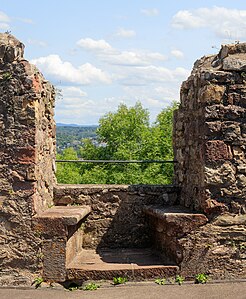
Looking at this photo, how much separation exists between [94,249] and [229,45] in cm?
310

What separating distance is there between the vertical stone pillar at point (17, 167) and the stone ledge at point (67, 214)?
19cm

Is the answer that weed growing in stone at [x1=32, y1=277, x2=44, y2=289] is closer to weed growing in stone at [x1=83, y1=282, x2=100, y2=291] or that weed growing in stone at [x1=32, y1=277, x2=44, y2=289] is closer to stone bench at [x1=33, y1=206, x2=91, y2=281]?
stone bench at [x1=33, y1=206, x2=91, y2=281]

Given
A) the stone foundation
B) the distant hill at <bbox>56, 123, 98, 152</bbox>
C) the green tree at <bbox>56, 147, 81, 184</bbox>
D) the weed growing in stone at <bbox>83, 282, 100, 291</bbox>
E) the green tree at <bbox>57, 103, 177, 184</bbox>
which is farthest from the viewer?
the distant hill at <bbox>56, 123, 98, 152</bbox>

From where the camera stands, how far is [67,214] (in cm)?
577

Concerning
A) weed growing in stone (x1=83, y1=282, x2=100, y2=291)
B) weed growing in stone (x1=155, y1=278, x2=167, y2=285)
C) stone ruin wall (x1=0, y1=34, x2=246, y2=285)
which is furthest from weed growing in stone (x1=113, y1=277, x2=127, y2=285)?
stone ruin wall (x1=0, y1=34, x2=246, y2=285)

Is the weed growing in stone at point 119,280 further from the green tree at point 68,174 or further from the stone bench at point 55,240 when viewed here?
the green tree at point 68,174

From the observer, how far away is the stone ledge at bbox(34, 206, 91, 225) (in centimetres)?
557

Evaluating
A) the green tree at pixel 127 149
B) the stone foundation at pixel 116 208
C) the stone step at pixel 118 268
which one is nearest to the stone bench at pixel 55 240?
the stone step at pixel 118 268

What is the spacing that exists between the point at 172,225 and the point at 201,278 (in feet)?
2.21

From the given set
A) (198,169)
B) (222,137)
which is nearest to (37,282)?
(198,169)

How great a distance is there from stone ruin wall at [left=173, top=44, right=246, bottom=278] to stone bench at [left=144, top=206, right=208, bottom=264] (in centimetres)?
8

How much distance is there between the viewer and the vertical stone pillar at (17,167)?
18.5ft

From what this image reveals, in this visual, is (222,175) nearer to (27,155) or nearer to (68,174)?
(27,155)

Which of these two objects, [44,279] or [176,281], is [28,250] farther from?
[176,281]
